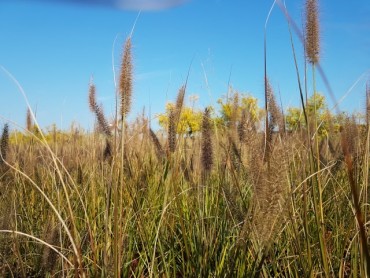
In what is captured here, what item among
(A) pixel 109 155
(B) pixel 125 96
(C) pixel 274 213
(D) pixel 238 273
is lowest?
(D) pixel 238 273

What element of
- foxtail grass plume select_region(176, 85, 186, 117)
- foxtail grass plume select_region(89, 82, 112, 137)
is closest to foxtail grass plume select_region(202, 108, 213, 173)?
foxtail grass plume select_region(176, 85, 186, 117)

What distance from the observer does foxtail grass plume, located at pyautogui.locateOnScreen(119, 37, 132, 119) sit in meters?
1.18

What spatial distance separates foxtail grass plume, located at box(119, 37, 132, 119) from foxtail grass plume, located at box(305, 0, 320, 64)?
597 mm

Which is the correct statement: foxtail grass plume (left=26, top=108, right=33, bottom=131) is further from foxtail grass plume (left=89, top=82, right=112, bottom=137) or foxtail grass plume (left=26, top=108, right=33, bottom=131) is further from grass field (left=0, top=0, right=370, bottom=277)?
foxtail grass plume (left=89, top=82, right=112, bottom=137)

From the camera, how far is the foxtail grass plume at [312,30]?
1405 millimetres

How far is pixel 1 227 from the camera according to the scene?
5.78 feet

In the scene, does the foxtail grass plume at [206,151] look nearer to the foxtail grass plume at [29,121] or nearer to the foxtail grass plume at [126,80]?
the foxtail grass plume at [126,80]

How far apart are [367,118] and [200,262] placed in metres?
0.99

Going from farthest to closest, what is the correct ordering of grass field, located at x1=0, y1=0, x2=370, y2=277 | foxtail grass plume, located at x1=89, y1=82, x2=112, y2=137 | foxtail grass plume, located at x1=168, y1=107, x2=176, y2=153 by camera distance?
foxtail grass plume, located at x1=89, y1=82, x2=112, y2=137, foxtail grass plume, located at x1=168, y1=107, x2=176, y2=153, grass field, located at x1=0, y1=0, x2=370, y2=277

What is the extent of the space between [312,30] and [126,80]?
65 cm

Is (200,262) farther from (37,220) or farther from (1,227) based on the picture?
(37,220)

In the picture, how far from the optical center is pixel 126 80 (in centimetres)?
119

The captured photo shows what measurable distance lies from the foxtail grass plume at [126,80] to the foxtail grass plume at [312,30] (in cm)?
60

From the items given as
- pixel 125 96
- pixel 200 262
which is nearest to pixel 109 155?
pixel 200 262
